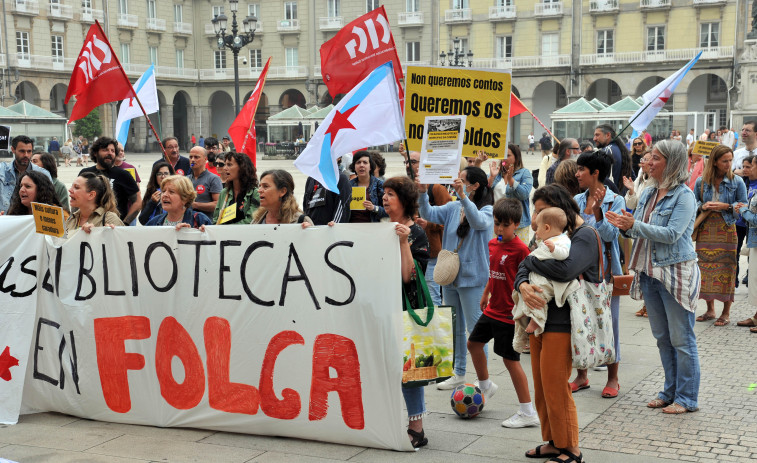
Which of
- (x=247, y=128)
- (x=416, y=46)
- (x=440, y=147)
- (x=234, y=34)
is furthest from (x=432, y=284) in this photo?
(x=416, y=46)

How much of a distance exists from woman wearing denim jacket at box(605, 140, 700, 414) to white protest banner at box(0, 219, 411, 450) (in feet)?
5.46

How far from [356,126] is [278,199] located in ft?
2.54

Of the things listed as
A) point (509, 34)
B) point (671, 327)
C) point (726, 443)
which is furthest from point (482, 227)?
point (509, 34)

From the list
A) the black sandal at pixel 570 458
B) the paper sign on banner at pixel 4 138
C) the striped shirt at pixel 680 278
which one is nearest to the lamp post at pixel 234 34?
the paper sign on banner at pixel 4 138

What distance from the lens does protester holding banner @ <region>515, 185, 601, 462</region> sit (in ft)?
14.4

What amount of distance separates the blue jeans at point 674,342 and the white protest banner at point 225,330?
1831 millimetres

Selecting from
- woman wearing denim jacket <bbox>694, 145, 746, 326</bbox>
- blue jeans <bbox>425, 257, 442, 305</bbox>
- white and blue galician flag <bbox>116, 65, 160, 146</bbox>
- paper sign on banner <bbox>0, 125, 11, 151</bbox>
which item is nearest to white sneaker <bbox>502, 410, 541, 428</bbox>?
blue jeans <bbox>425, 257, 442, 305</bbox>

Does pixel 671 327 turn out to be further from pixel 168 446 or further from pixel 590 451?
pixel 168 446

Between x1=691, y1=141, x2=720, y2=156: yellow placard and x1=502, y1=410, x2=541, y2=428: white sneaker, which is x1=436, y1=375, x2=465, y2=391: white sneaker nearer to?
x1=502, y1=410, x2=541, y2=428: white sneaker

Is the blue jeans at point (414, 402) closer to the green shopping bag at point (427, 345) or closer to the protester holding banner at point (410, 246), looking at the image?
the protester holding banner at point (410, 246)

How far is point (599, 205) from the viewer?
18.5 ft

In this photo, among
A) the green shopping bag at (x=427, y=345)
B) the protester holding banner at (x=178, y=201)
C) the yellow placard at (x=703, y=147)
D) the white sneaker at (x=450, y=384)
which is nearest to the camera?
the green shopping bag at (x=427, y=345)

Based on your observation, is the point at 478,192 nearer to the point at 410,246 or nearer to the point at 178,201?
the point at 410,246

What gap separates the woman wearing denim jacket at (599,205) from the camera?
5.51m
